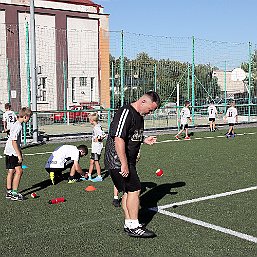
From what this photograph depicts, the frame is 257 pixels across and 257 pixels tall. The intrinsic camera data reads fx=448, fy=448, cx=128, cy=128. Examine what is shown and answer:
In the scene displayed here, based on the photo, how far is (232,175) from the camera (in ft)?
32.3

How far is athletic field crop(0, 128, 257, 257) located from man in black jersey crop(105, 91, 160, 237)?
25 centimetres

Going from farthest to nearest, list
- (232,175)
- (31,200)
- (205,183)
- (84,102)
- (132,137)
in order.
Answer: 1. (84,102)
2. (232,175)
3. (205,183)
4. (31,200)
5. (132,137)

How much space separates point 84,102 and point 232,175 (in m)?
17.4

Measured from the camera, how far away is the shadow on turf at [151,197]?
260 inches

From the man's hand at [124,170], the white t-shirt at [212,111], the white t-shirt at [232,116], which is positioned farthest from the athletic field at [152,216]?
the white t-shirt at [212,111]

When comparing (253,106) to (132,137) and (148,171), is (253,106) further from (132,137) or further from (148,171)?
(132,137)

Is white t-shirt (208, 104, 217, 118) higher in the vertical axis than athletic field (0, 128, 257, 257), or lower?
higher

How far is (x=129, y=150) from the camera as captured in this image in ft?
18.6

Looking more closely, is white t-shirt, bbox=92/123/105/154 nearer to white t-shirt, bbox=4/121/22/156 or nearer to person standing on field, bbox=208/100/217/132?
white t-shirt, bbox=4/121/22/156

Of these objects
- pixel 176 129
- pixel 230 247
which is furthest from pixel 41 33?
pixel 230 247

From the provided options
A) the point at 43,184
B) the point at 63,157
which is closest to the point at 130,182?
the point at 63,157

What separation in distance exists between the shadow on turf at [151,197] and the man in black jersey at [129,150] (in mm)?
625

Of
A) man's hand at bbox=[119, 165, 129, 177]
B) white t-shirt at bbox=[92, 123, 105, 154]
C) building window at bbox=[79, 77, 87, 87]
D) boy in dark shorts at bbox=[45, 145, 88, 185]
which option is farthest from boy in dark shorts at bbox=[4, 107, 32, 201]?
building window at bbox=[79, 77, 87, 87]

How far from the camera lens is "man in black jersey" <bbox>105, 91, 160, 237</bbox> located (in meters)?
5.46
